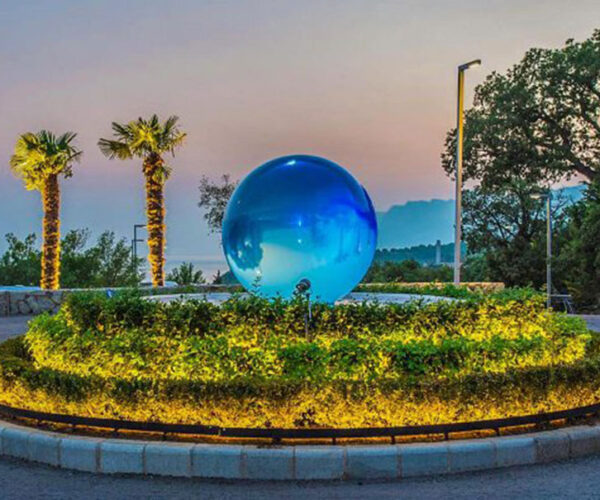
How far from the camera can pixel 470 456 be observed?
639 cm

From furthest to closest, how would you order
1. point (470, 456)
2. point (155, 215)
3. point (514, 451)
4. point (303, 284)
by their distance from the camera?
point (155, 215) → point (303, 284) → point (514, 451) → point (470, 456)

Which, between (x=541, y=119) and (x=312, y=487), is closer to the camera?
(x=312, y=487)

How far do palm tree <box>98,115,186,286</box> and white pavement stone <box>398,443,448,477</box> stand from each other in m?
21.0

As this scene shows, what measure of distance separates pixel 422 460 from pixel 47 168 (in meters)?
22.3

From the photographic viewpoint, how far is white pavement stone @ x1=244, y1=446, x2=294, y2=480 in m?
6.14

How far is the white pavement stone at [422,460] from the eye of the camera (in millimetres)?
6262

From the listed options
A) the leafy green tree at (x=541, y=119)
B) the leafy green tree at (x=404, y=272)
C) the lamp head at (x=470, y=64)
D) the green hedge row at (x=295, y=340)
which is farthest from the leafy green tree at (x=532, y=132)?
→ the green hedge row at (x=295, y=340)

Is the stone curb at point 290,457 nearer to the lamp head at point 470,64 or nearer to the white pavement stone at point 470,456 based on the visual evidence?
the white pavement stone at point 470,456

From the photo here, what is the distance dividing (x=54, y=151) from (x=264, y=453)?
21745 mm

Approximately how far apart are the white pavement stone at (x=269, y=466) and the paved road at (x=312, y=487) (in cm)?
10

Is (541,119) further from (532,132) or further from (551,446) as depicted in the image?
(551,446)

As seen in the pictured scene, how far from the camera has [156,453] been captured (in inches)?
246

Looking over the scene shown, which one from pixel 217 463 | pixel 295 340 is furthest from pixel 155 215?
pixel 217 463

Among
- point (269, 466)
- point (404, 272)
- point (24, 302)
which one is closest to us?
point (269, 466)
